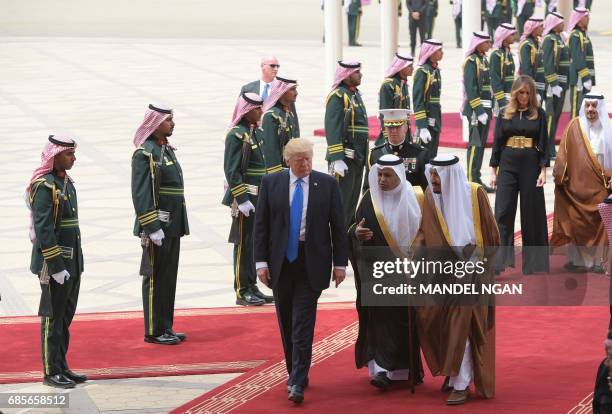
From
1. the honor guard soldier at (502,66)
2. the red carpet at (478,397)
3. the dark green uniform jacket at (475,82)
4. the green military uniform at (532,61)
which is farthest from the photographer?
the green military uniform at (532,61)

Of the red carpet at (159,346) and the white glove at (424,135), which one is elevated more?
the white glove at (424,135)

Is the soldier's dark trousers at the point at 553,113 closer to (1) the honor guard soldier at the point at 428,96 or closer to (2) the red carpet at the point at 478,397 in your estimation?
(1) the honor guard soldier at the point at 428,96

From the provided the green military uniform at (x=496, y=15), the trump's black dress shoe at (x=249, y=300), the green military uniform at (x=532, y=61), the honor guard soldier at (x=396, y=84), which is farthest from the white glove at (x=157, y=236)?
the green military uniform at (x=496, y=15)

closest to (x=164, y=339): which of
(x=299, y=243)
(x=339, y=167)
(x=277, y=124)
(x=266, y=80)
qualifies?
(x=299, y=243)

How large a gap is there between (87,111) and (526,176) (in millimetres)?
12207

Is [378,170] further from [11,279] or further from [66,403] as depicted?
[11,279]

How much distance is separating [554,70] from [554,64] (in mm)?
67

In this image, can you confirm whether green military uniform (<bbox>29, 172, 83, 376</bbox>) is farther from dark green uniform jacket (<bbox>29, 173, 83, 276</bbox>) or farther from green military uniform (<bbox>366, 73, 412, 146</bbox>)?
green military uniform (<bbox>366, 73, 412, 146</bbox>)

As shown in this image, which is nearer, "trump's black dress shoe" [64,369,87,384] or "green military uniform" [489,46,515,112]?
"trump's black dress shoe" [64,369,87,384]

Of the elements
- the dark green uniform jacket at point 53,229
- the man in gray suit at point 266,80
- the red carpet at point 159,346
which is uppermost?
the man in gray suit at point 266,80

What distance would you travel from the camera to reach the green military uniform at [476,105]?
14.9 metres

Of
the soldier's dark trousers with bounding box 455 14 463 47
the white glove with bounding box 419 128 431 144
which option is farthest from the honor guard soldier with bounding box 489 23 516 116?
the soldier's dark trousers with bounding box 455 14 463 47

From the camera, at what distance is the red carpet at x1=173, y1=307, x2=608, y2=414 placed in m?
8.45

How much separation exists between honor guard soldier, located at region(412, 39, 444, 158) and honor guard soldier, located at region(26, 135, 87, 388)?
5690 millimetres
